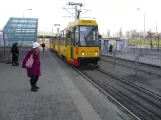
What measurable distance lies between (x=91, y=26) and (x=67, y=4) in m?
15.7

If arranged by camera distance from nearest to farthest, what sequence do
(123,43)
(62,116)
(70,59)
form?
1. (62,116)
2. (70,59)
3. (123,43)

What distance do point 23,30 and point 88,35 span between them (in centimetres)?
4332

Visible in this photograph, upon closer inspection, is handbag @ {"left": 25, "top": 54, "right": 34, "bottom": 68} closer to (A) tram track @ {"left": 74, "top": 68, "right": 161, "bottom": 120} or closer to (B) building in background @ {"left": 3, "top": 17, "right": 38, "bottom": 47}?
(A) tram track @ {"left": 74, "top": 68, "right": 161, "bottom": 120}

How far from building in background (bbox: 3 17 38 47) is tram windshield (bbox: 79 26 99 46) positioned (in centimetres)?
3910

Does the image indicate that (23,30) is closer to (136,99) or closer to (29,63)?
(29,63)

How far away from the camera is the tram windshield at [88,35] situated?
1748 cm

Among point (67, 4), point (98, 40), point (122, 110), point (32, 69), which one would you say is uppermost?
point (67, 4)

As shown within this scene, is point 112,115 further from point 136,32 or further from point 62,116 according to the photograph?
point 136,32

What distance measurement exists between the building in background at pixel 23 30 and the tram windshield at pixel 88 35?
3910cm

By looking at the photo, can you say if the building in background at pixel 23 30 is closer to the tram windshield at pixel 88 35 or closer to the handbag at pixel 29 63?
the tram windshield at pixel 88 35

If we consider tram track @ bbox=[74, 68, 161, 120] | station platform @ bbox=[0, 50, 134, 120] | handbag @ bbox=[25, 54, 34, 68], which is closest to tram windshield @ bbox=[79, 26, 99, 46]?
tram track @ bbox=[74, 68, 161, 120]

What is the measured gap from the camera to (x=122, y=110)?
7176 millimetres

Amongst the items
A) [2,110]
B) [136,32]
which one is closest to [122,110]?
[2,110]

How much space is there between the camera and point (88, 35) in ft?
57.8
